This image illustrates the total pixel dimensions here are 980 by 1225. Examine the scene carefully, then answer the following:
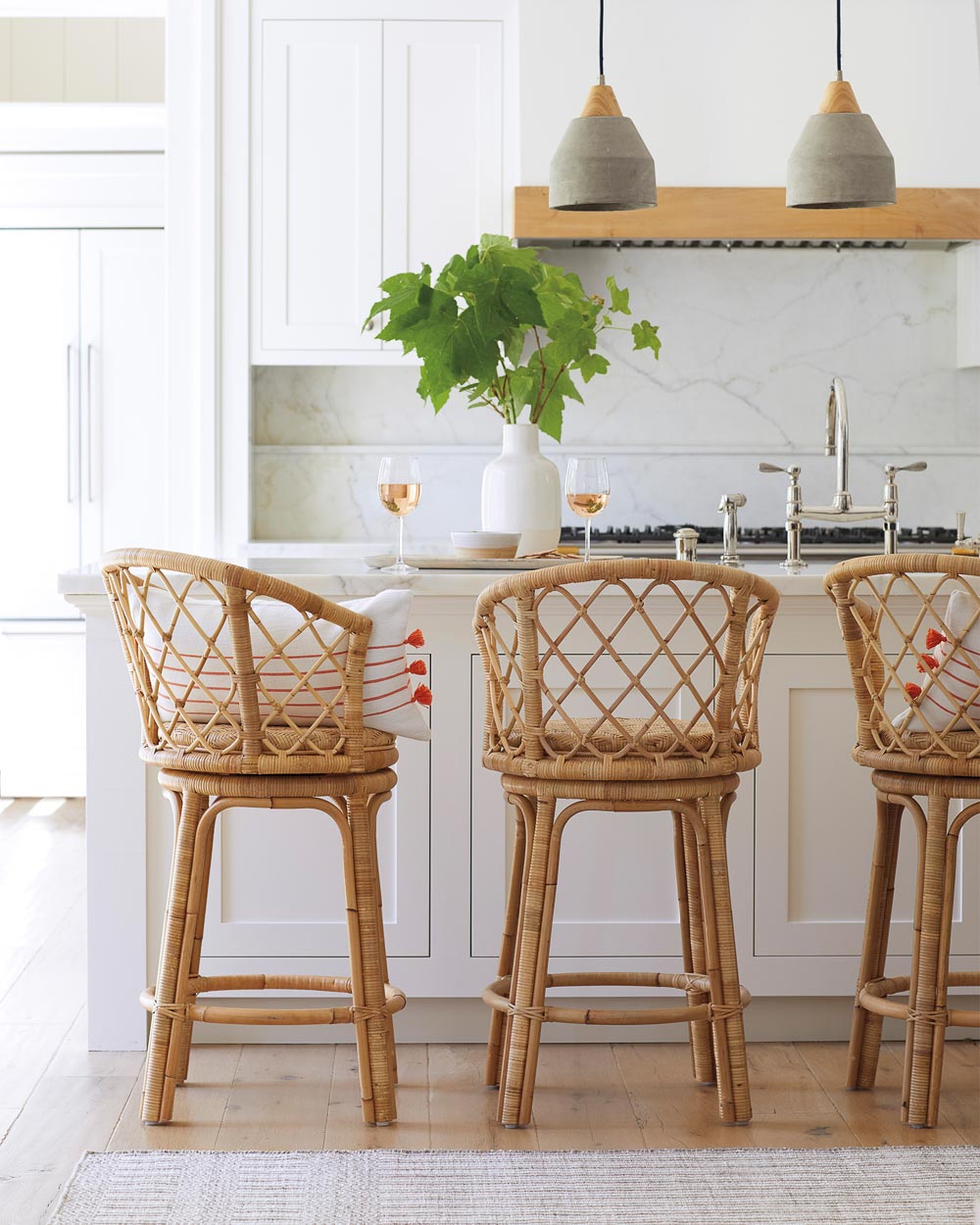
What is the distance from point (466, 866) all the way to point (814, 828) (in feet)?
2.09

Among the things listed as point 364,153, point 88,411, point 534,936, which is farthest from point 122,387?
point 534,936

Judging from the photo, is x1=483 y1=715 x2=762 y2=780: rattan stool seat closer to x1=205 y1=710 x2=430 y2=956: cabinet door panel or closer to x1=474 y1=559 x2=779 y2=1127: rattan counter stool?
x1=474 y1=559 x2=779 y2=1127: rattan counter stool

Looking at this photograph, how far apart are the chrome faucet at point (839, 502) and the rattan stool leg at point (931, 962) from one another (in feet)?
2.55

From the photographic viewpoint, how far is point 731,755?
221 cm

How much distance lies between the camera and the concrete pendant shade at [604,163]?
2.84 m

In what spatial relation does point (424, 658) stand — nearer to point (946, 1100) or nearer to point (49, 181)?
point (946, 1100)

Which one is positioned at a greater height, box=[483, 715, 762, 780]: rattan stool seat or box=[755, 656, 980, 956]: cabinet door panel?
box=[483, 715, 762, 780]: rattan stool seat

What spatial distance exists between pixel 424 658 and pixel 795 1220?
3.66 ft

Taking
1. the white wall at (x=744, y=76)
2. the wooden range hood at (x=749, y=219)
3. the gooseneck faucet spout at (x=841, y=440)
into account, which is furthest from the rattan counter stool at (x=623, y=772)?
the white wall at (x=744, y=76)

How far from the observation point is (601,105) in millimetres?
2889

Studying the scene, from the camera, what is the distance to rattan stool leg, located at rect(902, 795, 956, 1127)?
224cm

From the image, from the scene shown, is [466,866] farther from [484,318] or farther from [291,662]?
[484,318]

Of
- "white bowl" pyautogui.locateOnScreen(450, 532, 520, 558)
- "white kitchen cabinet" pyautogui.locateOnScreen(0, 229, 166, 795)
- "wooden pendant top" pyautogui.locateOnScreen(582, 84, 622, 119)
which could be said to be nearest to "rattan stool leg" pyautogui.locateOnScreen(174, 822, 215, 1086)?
"white bowl" pyautogui.locateOnScreen(450, 532, 520, 558)

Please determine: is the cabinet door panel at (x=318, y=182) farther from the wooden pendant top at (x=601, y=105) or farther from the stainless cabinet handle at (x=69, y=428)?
the wooden pendant top at (x=601, y=105)
